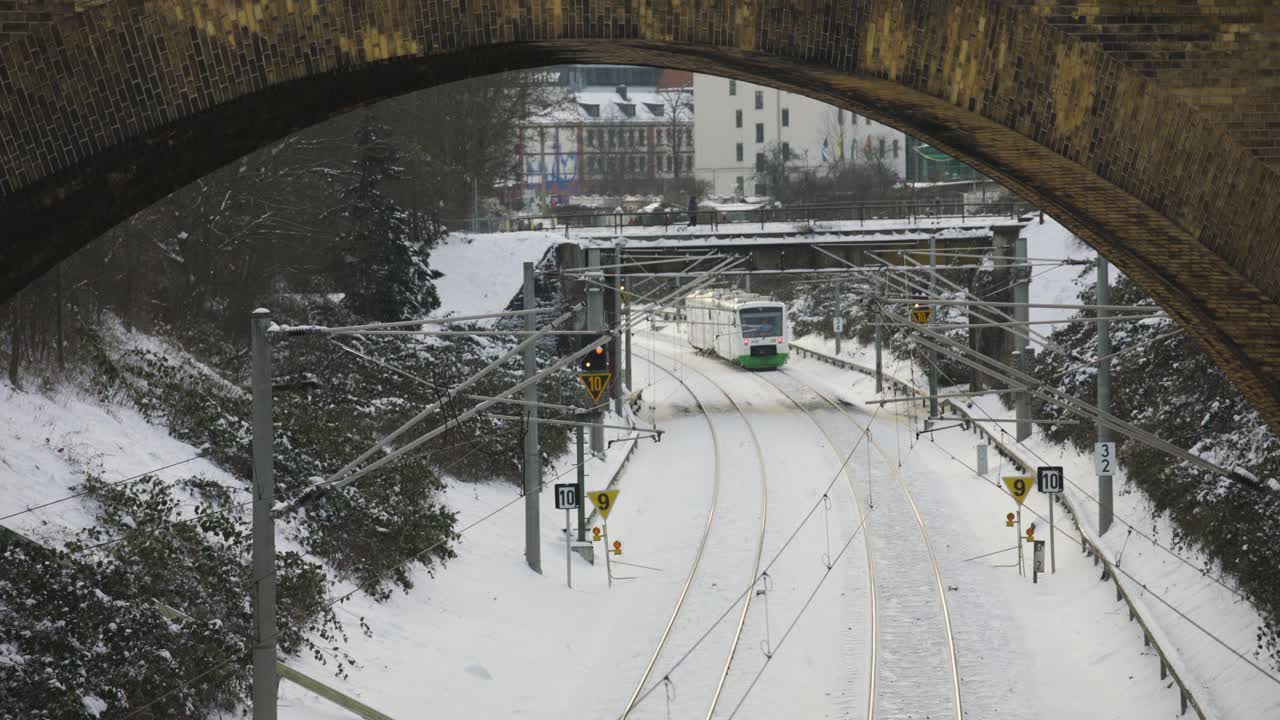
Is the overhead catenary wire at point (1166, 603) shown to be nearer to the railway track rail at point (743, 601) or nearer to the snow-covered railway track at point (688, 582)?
the railway track rail at point (743, 601)

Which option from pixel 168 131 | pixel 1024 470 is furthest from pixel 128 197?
pixel 1024 470

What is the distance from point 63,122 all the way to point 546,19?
226 cm

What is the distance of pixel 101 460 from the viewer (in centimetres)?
1634

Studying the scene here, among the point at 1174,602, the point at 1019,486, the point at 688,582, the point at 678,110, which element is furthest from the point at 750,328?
the point at 678,110

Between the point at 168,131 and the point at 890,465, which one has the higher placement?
the point at 168,131

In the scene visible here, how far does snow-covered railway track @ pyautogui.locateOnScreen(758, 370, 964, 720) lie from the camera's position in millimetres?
16531

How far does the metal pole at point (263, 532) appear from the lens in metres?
11.7

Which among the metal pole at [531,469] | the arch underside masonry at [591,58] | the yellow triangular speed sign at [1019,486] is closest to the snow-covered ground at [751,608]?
the metal pole at [531,469]

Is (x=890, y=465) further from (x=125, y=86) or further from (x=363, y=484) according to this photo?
(x=125, y=86)

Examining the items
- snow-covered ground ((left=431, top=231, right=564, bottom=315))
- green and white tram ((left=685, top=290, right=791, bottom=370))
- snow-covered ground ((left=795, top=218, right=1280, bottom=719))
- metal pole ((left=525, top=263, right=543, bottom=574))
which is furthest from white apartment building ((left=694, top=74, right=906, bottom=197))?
metal pole ((left=525, top=263, right=543, bottom=574))

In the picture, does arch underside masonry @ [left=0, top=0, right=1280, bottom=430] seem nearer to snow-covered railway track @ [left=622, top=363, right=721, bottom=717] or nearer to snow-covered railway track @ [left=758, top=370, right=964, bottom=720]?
snow-covered railway track @ [left=622, top=363, right=721, bottom=717]

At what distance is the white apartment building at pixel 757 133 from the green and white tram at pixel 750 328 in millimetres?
38342

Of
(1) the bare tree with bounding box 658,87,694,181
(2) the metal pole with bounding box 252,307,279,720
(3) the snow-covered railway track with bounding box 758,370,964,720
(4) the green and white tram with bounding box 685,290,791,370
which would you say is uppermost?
(2) the metal pole with bounding box 252,307,279,720

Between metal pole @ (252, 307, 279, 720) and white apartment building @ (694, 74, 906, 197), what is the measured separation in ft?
278
